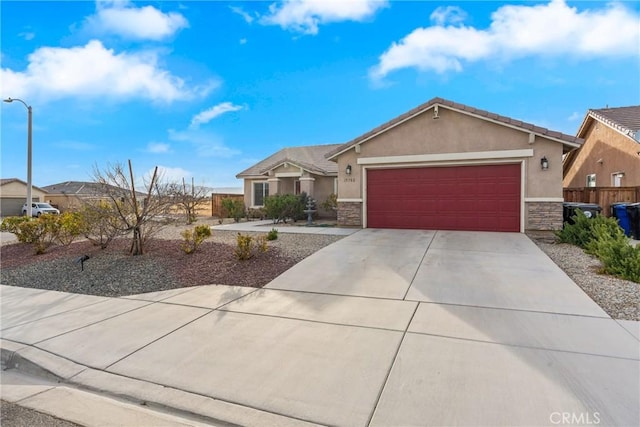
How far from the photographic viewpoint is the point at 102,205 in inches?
342

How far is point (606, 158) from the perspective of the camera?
17.5 meters

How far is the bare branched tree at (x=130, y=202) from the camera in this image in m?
8.55

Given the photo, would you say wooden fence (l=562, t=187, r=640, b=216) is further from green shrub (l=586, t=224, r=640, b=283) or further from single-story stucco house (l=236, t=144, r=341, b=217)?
single-story stucco house (l=236, t=144, r=341, b=217)

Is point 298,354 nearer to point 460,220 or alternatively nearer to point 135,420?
point 135,420

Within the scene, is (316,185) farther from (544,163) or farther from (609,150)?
(609,150)

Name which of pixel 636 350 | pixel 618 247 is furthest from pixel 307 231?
pixel 636 350

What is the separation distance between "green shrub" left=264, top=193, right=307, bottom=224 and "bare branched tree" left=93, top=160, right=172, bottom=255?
23.1ft

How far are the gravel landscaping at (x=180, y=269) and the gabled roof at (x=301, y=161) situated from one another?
341 inches

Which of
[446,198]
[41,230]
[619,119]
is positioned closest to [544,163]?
[446,198]

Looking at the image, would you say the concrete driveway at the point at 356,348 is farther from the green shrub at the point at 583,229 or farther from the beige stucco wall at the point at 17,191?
the beige stucco wall at the point at 17,191

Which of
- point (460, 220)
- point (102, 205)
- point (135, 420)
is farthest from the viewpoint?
point (460, 220)

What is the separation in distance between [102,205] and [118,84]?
20.9 feet

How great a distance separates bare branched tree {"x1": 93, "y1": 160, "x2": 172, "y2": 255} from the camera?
28.0ft

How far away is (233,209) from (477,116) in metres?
13.3
